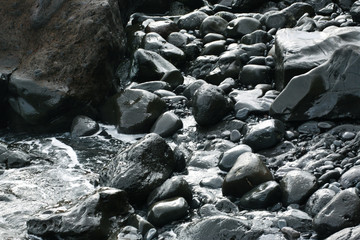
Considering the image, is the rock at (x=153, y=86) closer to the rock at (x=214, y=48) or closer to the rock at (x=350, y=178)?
the rock at (x=214, y=48)

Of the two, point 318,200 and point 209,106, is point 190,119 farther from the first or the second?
point 318,200

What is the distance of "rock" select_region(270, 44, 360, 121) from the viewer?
488 cm

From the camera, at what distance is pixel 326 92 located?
4938 mm

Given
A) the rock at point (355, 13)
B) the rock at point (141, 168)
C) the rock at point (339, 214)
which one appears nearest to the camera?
the rock at point (339, 214)

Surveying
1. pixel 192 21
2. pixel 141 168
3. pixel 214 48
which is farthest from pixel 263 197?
pixel 192 21

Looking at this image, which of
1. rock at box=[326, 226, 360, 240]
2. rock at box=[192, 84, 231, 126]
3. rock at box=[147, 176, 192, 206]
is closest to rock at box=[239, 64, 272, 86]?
rock at box=[192, 84, 231, 126]

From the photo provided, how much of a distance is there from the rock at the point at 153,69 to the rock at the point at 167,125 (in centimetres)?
108

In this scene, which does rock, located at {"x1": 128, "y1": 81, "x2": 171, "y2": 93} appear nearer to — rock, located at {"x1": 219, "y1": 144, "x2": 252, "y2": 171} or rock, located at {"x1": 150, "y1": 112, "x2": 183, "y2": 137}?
rock, located at {"x1": 150, "y1": 112, "x2": 183, "y2": 137}

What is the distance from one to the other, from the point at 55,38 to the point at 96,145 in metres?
1.81

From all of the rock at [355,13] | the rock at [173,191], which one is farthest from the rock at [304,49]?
the rock at [173,191]

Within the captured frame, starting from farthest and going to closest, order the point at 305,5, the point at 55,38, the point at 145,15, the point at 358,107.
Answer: the point at 145,15, the point at 305,5, the point at 55,38, the point at 358,107

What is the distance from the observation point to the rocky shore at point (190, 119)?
3949 millimetres

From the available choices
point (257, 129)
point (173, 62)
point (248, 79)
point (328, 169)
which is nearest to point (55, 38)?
point (173, 62)

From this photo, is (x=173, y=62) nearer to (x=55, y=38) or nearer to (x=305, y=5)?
(x=55, y=38)
